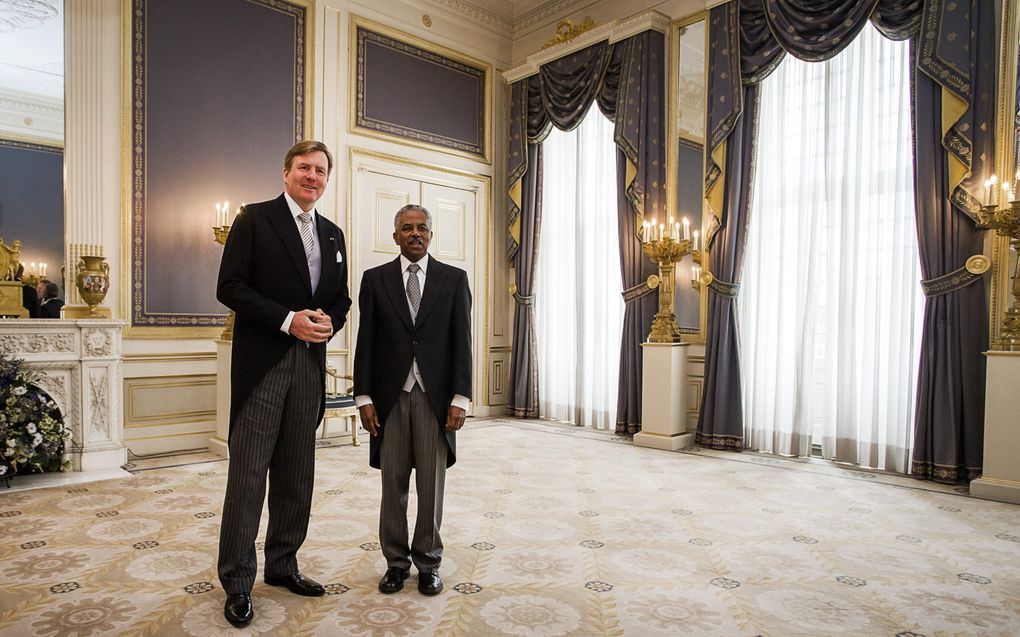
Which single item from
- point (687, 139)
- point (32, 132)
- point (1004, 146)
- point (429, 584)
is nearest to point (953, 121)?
point (1004, 146)

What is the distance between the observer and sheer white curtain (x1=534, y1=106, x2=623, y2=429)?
21.4 ft

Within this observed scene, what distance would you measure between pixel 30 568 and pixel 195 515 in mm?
833

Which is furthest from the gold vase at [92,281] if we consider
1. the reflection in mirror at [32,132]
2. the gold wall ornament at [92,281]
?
the reflection in mirror at [32,132]

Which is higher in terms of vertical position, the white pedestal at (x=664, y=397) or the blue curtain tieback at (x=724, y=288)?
the blue curtain tieback at (x=724, y=288)

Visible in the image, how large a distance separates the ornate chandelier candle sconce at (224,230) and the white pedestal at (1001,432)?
16.5 ft

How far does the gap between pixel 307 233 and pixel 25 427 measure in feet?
9.76

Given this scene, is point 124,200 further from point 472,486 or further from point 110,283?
point 472,486

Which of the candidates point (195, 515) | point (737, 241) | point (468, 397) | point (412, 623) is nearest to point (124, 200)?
point (195, 515)

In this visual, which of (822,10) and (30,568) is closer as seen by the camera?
(30,568)

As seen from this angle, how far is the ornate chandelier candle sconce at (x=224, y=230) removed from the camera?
5.11 metres

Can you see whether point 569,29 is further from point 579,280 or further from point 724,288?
point 724,288

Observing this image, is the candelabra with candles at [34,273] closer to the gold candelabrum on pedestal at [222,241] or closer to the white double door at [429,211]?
the gold candelabrum on pedestal at [222,241]

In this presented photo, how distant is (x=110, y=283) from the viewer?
195 inches

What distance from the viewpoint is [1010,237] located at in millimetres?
4066
